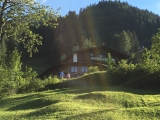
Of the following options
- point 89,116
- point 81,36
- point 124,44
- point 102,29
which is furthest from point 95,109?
point 102,29

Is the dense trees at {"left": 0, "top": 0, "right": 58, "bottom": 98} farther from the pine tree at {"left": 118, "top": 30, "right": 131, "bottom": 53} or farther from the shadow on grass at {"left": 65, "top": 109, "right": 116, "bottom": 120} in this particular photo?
the pine tree at {"left": 118, "top": 30, "right": 131, "bottom": 53}

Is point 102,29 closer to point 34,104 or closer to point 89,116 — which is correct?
point 34,104

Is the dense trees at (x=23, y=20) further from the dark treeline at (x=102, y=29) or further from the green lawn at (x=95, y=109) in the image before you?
the dark treeline at (x=102, y=29)

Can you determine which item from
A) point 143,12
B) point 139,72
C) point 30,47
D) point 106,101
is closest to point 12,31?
point 30,47

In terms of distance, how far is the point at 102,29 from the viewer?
10375 cm

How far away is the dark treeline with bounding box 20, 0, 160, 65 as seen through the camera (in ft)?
303

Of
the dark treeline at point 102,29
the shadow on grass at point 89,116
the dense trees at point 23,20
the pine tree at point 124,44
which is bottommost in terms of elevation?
the shadow on grass at point 89,116

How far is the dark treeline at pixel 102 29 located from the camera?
3637 inches

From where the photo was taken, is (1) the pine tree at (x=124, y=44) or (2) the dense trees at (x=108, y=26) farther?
(2) the dense trees at (x=108, y=26)

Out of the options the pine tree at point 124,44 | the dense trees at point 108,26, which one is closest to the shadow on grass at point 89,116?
the pine tree at point 124,44

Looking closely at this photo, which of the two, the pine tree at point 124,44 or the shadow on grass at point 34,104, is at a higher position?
the pine tree at point 124,44

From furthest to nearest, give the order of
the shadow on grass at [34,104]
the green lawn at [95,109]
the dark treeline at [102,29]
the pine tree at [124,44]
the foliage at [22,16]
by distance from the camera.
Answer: the dark treeline at [102,29], the pine tree at [124,44], the foliage at [22,16], the shadow on grass at [34,104], the green lawn at [95,109]

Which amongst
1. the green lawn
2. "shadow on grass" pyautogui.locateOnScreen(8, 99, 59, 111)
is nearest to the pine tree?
the green lawn

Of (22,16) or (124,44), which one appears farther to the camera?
(124,44)
